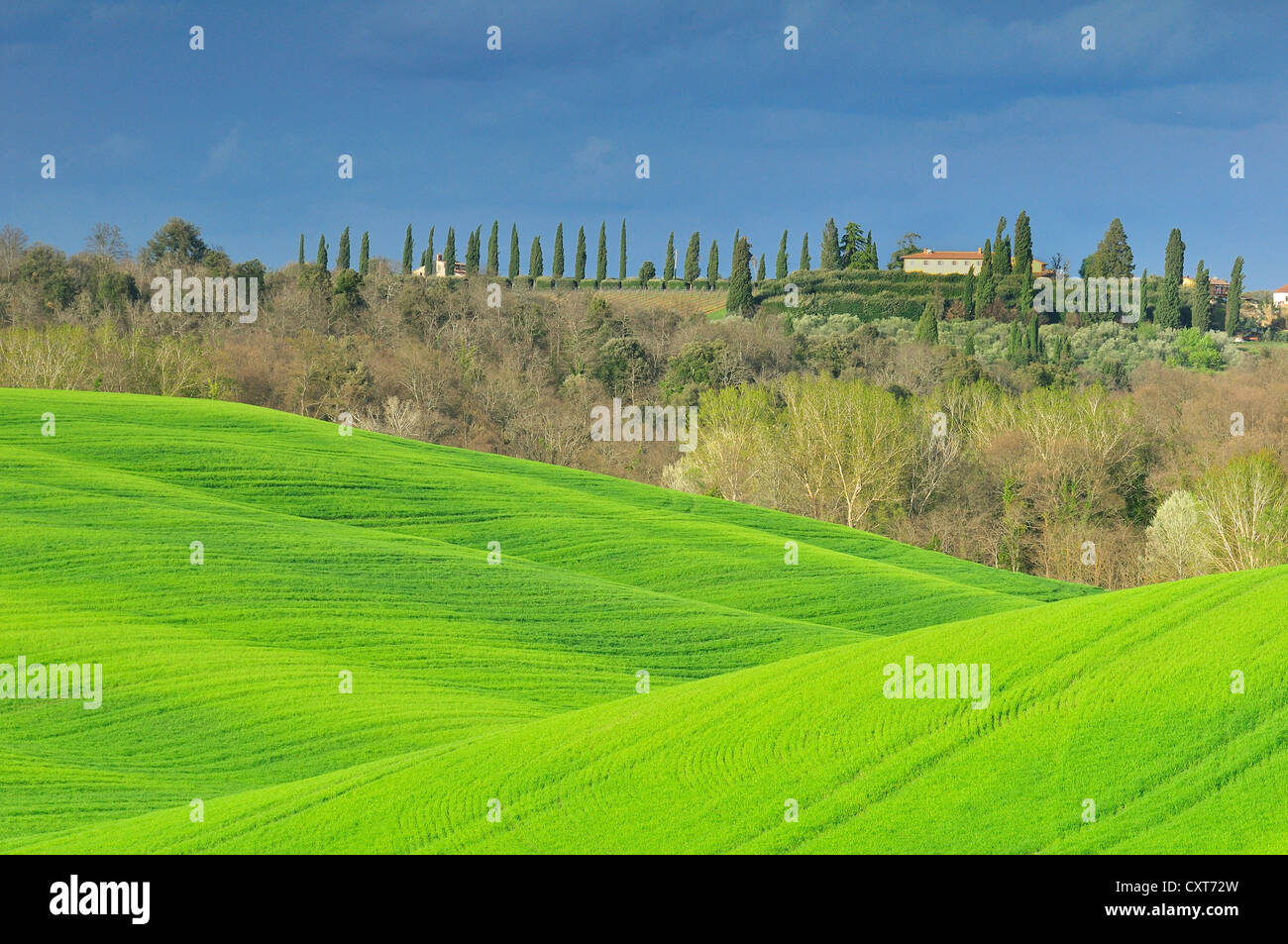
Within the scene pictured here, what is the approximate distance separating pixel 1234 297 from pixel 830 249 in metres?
56.4

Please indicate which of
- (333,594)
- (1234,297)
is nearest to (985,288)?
(1234,297)

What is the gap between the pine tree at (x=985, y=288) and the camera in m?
139

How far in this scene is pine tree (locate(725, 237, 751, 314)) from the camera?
481 feet

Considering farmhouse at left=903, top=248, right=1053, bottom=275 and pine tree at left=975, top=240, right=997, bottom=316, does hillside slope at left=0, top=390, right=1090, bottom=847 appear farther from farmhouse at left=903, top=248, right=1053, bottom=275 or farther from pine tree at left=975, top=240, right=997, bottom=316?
farmhouse at left=903, top=248, right=1053, bottom=275

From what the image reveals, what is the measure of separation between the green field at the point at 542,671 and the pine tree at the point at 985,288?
9841 cm

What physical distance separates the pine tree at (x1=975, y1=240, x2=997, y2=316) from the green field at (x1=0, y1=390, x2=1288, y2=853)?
323ft

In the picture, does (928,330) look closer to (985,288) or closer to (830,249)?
(985,288)

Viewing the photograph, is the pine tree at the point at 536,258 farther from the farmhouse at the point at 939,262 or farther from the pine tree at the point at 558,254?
the farmhouse at the point at 939,262

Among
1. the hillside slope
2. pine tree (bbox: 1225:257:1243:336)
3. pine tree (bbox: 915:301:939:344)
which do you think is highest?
pine tree (bbox: 1225:257:1243:336)

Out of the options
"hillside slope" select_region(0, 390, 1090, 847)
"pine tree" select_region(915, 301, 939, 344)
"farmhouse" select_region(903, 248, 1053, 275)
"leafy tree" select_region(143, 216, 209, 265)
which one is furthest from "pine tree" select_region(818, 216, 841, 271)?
"hillside slope" select_region(0, 390, 1090, 847)

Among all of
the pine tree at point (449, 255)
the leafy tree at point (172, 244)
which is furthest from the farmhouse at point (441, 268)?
the leafy tree at point (172, 244)

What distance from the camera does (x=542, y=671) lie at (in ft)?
86.3
